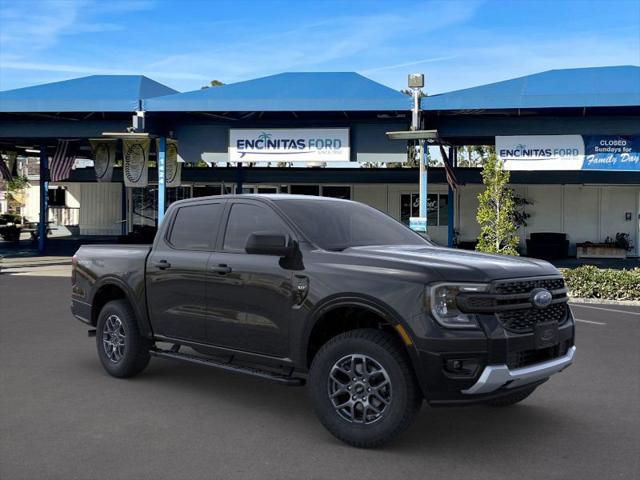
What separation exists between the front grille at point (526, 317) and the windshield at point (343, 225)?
1.45 m

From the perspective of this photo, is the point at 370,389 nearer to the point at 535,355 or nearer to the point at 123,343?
the point at 535,355

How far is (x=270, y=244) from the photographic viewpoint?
503 cm

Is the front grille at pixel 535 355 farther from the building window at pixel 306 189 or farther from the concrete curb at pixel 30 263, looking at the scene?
the building window at pixel 306 189

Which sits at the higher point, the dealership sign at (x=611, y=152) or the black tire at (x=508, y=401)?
the dealership sign at (x=611, y=152)

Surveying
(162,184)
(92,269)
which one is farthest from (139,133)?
(92,269)

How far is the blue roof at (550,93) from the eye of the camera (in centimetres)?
1811

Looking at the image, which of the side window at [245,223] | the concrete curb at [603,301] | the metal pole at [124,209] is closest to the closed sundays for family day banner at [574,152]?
the concrete curb at [603,301]

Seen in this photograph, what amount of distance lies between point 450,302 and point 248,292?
181 cm

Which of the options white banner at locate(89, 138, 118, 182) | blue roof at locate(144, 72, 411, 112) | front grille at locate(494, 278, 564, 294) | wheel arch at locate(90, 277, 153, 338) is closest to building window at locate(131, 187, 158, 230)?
white banner at locate(89, 138, 118, 182)

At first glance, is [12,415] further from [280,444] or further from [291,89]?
[291,89]

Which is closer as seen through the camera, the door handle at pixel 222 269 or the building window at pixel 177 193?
the door handle at pixel 222 269

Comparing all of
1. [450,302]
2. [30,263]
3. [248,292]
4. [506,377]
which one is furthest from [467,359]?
[30,263]

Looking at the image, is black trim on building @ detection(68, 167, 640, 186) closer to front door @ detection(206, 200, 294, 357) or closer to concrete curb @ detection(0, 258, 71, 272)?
concrete curb @ detection(0, 258, 71, 272)

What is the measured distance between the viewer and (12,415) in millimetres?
5441
